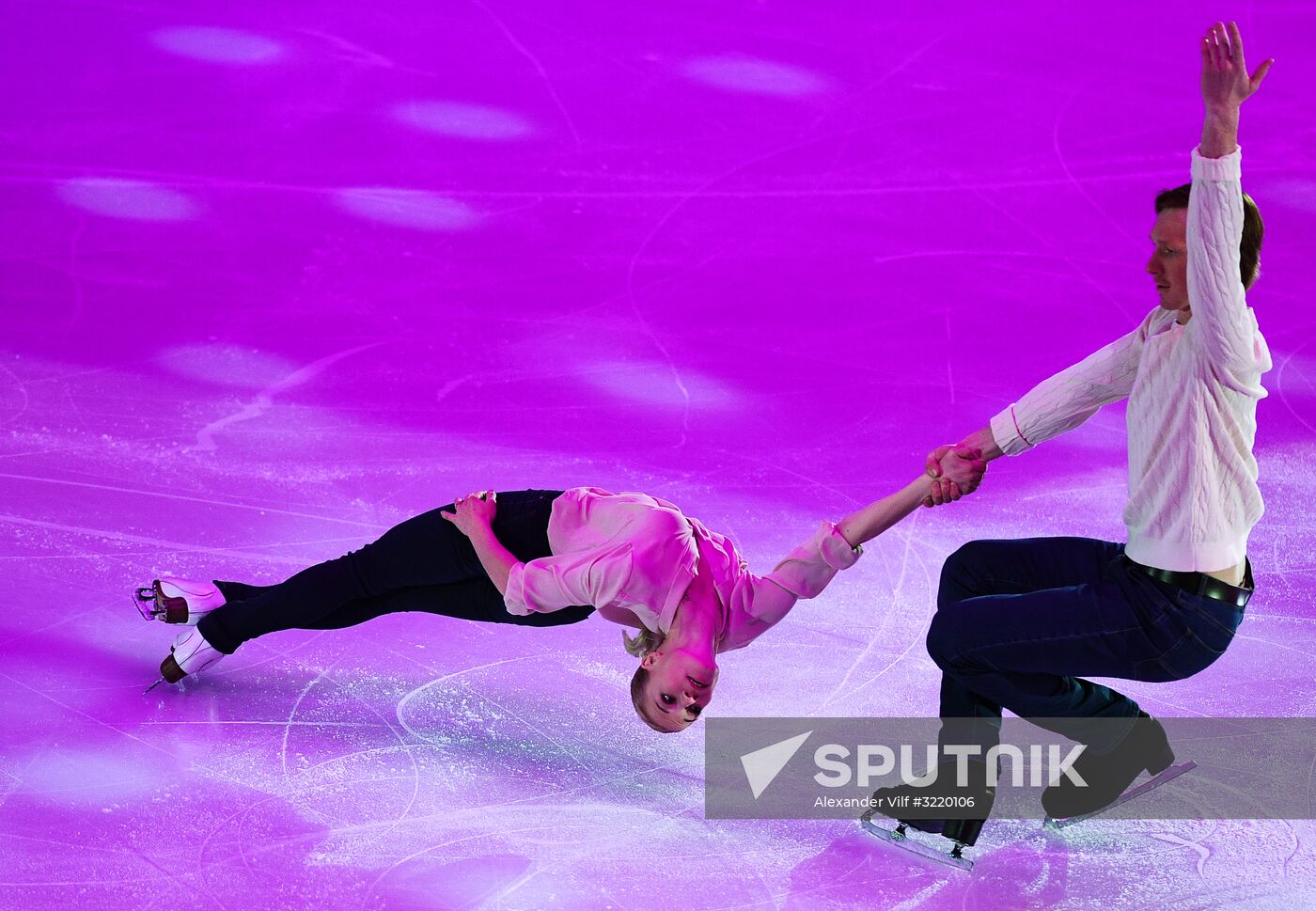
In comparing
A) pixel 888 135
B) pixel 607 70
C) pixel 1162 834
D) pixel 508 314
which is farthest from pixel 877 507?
pixel 607 70

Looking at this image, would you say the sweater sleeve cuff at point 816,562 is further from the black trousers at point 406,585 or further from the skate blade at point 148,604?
the skate blade at point 148,604

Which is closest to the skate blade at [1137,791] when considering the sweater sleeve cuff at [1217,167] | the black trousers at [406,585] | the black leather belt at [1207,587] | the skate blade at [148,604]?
the black leather belt at [1207,587]

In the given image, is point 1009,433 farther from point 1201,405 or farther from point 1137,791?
point 1137,791

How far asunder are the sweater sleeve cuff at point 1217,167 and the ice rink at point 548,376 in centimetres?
156

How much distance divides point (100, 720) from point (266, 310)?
2814mm

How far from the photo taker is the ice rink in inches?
136

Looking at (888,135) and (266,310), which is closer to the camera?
(266,310)

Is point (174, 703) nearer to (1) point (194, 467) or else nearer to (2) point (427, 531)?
(2) point (427, 531)

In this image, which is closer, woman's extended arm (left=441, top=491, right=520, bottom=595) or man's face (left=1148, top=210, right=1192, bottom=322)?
man's face (left=1148, top=210, right=1192, bottom=322)

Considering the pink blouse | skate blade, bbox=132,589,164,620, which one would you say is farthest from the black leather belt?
skate blade, bbox=132,589,164,620

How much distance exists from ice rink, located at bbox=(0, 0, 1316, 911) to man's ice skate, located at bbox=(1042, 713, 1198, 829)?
89 millimetres

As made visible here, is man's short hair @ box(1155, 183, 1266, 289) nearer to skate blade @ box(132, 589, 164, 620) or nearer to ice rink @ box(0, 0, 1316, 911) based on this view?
ice rink @ box(0, 0, 1316, 911)

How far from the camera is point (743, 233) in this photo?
684 cm

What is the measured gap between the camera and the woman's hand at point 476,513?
3592mm
